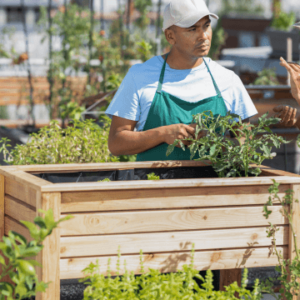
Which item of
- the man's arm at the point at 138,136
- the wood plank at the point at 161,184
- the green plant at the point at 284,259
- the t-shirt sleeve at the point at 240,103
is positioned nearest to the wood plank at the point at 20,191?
the wood plank at the point at 161,184

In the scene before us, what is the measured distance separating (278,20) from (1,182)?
10.3 meters

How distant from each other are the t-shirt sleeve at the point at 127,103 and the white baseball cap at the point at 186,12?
31cm

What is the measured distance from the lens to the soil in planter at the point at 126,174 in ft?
6.74

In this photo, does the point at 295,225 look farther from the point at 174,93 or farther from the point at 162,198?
the point at 174,93

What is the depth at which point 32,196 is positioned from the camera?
1699mm

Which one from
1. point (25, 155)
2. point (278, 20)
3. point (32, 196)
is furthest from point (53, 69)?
point (278, 20)

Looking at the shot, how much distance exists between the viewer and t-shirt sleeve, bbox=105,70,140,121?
2.15 m

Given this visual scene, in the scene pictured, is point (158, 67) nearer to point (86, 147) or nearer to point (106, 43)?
point (86, 147)

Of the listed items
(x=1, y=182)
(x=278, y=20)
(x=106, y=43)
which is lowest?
(x=1, y=182)

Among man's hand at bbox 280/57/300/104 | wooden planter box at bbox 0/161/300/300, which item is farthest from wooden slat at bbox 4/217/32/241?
man's hand at bbox 280/57/300/104

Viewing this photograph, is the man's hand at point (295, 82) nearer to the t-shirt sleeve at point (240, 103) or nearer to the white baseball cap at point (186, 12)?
the t-shirt sleeve at point (240, 103)

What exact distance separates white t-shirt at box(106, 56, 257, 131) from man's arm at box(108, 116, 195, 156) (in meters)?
0.05

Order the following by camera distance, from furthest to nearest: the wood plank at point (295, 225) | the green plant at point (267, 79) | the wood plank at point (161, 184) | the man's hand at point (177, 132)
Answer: the green plant at point (267, 79) → the man's hand at point (177, 132) → the wood plank at point (295, 225) → the wood plank at point (161, 184)

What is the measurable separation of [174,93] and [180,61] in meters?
0.16
